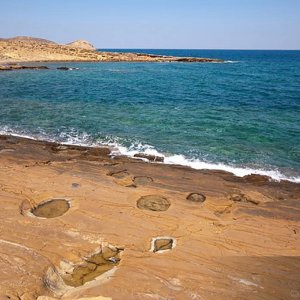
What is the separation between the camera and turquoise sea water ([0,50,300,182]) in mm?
16125

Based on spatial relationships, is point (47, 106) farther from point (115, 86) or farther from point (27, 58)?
point (27, 58)

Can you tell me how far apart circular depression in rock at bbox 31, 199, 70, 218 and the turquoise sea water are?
20.0ft

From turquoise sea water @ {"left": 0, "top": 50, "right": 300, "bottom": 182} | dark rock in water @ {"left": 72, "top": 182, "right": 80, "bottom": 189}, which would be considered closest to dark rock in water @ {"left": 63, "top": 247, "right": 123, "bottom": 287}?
dark rock in water @ {"left": 72, "top": 182, "right": 80, "bottom": 189}

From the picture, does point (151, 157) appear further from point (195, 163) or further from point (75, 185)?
point (75, 185)

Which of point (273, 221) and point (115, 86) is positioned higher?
point (115, 86)

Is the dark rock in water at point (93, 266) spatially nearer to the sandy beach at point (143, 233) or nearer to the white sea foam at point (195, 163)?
the sandy beach at point (143, 233)

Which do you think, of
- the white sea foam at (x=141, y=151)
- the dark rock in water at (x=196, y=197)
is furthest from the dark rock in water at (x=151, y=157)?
the dark rock in water at (x=196, y=197)

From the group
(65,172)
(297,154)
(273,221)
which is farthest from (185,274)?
(297,154)

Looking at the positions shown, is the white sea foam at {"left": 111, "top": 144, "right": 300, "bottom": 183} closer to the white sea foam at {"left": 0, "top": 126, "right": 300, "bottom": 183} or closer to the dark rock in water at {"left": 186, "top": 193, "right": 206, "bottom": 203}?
the white sea foam at {"left": 0, "top": 126, "right": 300, "bottom": 183}

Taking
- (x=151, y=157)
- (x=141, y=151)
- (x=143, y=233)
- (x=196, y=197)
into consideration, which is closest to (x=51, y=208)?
(x=143, y=233)

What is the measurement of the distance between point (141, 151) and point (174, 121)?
22.1 feet

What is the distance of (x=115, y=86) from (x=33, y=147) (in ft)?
78.2

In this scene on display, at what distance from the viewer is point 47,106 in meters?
26.6

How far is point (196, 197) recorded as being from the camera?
11.2 meters
